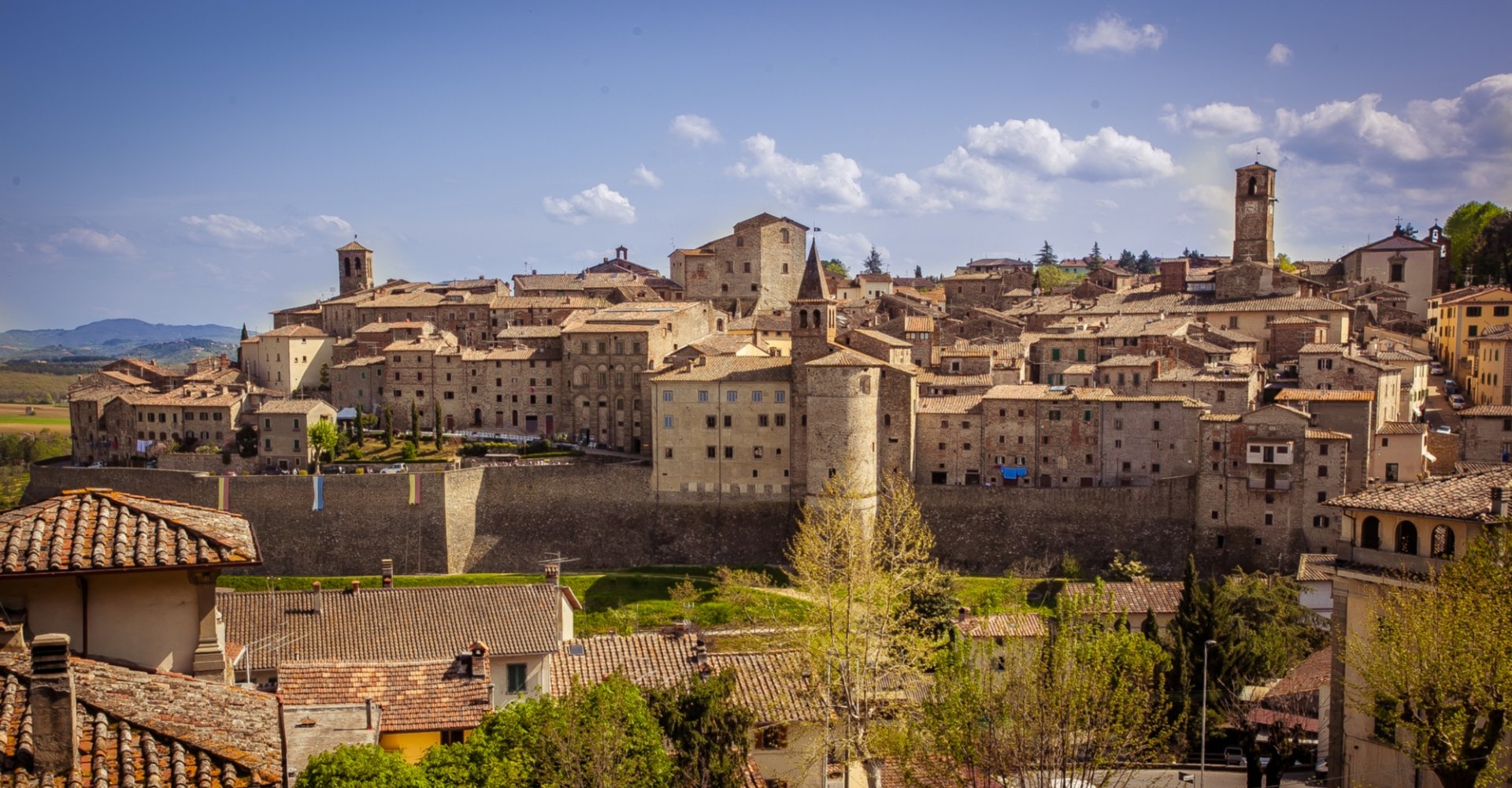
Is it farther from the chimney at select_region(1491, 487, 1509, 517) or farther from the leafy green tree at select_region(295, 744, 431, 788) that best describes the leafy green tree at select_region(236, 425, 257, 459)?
the chimney at select_region(1491, 487, 1509, 517)

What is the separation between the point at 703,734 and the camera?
18453 mm

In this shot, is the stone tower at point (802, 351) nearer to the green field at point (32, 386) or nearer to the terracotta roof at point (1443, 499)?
the terracotta roof at point (1443, 499)

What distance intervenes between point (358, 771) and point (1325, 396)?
46708mm

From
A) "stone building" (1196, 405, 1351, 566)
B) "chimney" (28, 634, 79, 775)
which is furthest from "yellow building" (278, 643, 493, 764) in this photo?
"stone building" (1196, 405, 1351, 566)

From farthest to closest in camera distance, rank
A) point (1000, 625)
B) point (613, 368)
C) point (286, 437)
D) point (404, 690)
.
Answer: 1. point (613, 368)
2. point (286, 437)
3. point (1000, 625)
4. point (404, 690)

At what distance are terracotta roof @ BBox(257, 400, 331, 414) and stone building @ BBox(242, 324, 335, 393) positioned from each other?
33.8ft

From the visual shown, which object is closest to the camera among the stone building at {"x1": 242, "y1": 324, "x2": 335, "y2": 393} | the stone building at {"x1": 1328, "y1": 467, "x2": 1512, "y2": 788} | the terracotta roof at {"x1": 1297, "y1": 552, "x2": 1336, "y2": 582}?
the stone building at {"x1": 1328, "y1": 467, "x2": 1512, "y2": 788}

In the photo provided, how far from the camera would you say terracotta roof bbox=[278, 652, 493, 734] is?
19.1 meters

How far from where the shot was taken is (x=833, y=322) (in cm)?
5534

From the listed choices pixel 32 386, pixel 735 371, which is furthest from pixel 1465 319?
pixel 32 386

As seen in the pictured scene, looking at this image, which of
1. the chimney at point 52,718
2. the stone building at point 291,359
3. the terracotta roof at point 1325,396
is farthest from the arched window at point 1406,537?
the stone building at point 291,359

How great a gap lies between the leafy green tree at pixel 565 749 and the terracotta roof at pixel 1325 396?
1613 inches

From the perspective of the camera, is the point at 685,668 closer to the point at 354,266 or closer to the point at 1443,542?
the point at 1443,542

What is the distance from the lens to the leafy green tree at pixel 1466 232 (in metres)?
80.1
